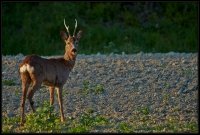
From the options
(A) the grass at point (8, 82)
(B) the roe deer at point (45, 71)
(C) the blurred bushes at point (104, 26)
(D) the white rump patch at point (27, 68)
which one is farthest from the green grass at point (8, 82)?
(C) the blurred bushes at point (104, 26)

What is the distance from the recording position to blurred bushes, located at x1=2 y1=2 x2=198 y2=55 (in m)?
22.4

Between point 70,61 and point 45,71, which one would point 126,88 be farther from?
point 45,71

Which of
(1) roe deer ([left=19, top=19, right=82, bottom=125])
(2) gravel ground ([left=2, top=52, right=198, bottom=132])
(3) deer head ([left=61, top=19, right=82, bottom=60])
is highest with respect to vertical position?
(3) deer head ([left=61, top=19, right=82, bottom=60])

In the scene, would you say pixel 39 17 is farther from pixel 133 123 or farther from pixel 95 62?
pixel 133 123

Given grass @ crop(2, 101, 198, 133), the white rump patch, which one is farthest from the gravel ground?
the white rump patch

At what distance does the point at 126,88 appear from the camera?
12.8 metres

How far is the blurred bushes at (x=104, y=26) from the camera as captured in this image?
22359mm

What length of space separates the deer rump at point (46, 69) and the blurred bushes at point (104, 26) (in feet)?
32.9

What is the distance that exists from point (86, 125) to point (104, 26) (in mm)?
15363

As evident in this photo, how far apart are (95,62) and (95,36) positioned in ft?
24.8

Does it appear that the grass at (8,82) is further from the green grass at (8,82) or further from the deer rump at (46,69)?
the deer rump at (46,69)

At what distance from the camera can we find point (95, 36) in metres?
23.5

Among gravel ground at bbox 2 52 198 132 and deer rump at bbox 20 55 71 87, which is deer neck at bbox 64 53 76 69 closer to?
deer rump at bbox 20 55 71 87

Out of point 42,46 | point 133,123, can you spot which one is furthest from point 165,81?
point 42,46
